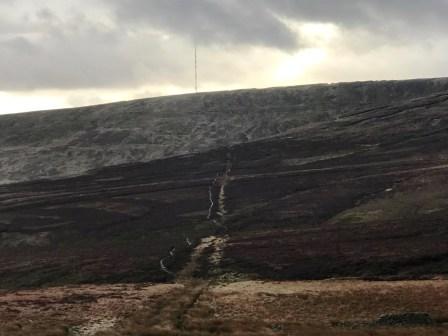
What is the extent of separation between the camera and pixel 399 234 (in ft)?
244

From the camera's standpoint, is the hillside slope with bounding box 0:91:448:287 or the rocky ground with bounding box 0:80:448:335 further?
the hillside slope with bounding box 0:91:448:287

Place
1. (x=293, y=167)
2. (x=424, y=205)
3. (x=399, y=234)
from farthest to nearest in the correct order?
(x=293, y=167), (x=424, y=205), (x=399, y=234)

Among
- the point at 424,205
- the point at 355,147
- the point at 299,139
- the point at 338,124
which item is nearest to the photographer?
the point at 424,205

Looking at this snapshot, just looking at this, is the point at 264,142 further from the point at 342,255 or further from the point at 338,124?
the point at 342,255

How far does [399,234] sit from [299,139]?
3759 inches

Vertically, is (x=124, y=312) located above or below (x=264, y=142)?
below

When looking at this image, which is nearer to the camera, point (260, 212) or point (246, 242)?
point (246, 242)

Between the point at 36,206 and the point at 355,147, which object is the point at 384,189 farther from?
the point at 36,206

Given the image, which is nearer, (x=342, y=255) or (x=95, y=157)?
(x=342, y=255)

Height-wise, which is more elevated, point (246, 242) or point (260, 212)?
point (260, 212)

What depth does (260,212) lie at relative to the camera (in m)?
98.9

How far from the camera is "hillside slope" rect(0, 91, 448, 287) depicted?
69.9 m

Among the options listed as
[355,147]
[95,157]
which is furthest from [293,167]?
[95,157]

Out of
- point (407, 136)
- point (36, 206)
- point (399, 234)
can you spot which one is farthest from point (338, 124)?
point (399, 234)
